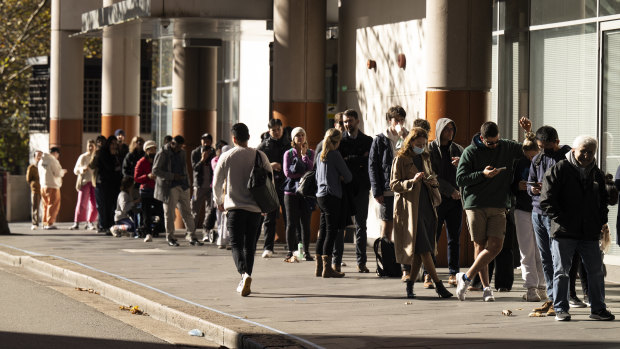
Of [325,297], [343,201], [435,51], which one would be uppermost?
[435,51]

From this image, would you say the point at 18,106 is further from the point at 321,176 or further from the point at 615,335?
the point at 615,335

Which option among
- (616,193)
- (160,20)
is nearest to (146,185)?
(160,20)

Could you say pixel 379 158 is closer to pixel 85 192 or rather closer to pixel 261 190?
pixel 261 190

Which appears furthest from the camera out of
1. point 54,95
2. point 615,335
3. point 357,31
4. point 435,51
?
point 54,95

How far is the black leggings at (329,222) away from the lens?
14.5m

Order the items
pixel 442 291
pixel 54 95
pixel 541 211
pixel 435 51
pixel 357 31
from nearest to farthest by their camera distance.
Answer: pixel 541 211 → pixel 442 291 → pixel 435 51 → pixel 357 31 → pixel 54 95

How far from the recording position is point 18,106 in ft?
132

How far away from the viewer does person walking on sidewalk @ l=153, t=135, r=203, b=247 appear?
768 inches

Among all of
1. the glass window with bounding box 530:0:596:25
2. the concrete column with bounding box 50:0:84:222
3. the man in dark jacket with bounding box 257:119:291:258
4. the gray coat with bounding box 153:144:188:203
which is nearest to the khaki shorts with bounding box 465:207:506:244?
the glass window with bounding box 530:0:596:25

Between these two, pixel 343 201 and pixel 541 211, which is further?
pixel 343 201

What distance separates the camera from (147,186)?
2080 centimetres

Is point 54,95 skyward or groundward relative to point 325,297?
skyward

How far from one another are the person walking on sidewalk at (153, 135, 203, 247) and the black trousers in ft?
21.1

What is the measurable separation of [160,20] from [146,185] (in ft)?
9.40
